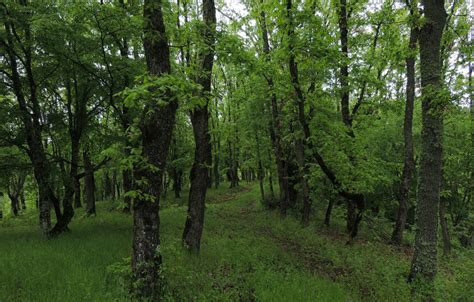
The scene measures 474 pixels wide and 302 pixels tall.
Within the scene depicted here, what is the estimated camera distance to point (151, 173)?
4926 mm

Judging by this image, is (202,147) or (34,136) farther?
(34,136)

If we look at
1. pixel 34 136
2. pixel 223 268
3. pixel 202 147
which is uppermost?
pixel 34 136

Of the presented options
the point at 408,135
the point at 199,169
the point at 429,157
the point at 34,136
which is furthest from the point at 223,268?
the point at 408,135

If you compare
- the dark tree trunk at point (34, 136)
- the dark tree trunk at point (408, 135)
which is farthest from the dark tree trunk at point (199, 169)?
the dark tree trunk at point (408, 135)

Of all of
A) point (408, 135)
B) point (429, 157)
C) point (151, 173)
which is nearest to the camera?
point (151, 173)

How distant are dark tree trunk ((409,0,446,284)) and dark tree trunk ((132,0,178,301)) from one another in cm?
580

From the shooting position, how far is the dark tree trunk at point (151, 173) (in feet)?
15.9

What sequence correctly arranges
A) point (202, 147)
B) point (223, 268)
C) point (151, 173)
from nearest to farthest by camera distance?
point (151, 173) → point (223, 268) → point (202, 147)

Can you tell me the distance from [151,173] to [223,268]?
12.3ft

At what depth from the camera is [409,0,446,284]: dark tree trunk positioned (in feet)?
20.6

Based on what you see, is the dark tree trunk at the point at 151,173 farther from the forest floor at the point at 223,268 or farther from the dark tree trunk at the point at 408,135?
the dark tree trunk at the point at 408,135

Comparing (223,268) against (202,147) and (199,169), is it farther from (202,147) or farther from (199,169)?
(202,147)

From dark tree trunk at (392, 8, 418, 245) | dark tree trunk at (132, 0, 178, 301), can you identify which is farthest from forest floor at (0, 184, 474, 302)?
dark tree trunk at (392, 8, 418, 245)

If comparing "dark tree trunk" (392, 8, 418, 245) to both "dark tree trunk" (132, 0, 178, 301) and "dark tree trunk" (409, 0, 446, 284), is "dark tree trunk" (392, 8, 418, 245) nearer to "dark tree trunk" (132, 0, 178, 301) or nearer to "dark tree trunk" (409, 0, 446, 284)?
"dark tree trunk" (409, 0, 446, 284)
